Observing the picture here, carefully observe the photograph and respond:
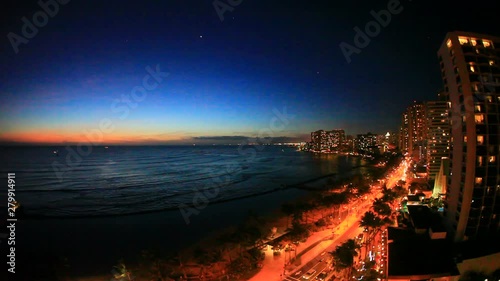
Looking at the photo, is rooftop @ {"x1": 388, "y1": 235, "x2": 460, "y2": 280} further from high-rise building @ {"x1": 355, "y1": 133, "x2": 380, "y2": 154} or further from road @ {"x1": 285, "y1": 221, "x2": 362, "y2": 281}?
high-rise building @ {"x1": 355, "y1": 133, "x2": 380, "y2": 154}

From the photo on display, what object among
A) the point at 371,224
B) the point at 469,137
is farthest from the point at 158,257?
the point at 469,137

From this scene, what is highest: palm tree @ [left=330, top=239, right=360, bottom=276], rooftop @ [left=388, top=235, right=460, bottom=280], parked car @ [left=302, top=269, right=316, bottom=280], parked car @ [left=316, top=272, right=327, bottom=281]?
palm tree @ [left=330, top=239, right=360, bottom=276]

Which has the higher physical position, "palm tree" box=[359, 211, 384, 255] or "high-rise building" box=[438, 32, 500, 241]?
"high-rise building" box=[438, 32, 500, 241]

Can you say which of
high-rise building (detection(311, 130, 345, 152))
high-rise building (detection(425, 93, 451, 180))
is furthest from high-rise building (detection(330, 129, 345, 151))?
high-rise building (detection(425, 93, 451, 180))

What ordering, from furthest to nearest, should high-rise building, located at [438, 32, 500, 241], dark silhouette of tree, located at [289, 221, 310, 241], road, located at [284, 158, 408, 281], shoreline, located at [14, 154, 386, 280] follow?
shoreline, located at [14, 154, 386, 280], high-rise building, located at [438, 32, 500, 241], dark silhouette of tree, located at [289, 221, 310, 241], road, located at [284, 158, 408, 281]

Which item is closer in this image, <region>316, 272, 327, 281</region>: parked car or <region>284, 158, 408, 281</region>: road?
<region>316, 272, 327, 281</region>: parked car

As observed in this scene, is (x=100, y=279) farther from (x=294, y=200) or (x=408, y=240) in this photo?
(x=294, y=200)

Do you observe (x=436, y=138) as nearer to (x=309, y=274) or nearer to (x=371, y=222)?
(x=371, y=222)
